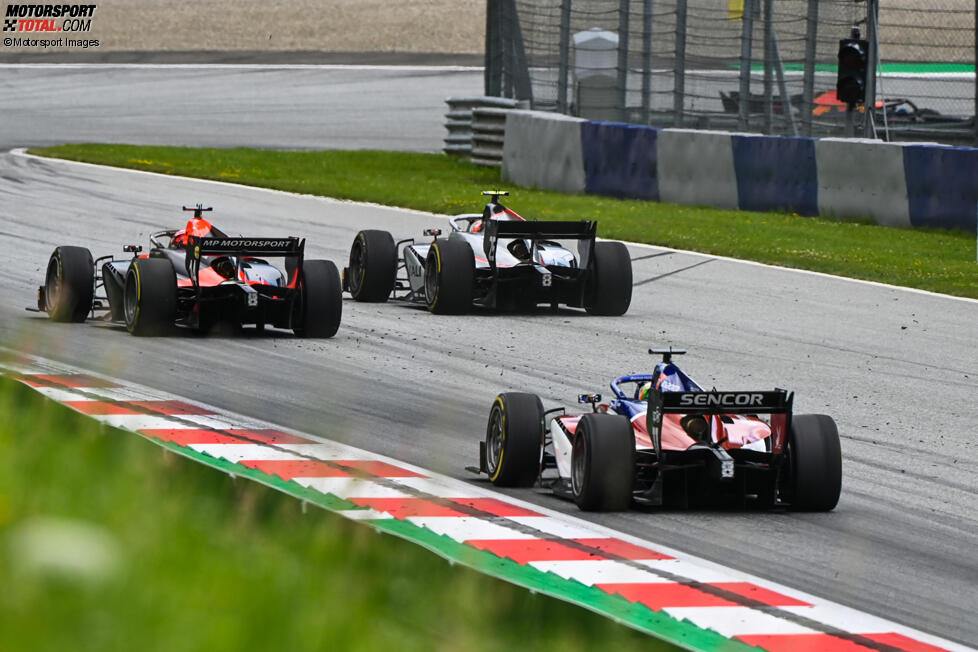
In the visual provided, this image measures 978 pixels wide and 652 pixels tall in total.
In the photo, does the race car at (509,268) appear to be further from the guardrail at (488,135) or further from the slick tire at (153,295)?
the guardrail at (488,135)

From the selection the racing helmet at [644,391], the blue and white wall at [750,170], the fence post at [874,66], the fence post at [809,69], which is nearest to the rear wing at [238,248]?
the racing helmet at [644,391]

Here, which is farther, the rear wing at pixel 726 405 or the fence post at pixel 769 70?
the fence post at pixel 769 70

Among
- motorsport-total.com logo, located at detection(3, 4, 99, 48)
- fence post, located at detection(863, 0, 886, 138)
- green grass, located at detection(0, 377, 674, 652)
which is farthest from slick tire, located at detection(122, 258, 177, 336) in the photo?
motorsport-total.com logo, located at detection(3, 4, 99, 48)

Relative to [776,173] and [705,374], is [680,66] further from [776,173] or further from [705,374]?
[705,374]

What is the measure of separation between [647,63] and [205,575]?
22.5 metres

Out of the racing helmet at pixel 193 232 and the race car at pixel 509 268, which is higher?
the racing helmet at pixel 193 232

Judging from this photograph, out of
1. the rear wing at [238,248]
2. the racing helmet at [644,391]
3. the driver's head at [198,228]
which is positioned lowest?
the racing helmet at [644,391]

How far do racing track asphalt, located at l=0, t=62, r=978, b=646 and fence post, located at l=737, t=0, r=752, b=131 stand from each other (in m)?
5.30

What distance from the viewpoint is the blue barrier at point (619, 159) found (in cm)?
2277

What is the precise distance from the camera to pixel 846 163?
66.5 feet

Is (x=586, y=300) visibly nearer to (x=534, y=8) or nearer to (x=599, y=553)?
(x=599, y=553)

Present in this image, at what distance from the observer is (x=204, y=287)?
40.4ft

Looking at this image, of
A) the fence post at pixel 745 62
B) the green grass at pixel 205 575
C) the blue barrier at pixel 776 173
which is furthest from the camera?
the fence post at pixel 745 62

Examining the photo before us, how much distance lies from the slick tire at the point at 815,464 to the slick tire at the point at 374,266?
7.34 metres
